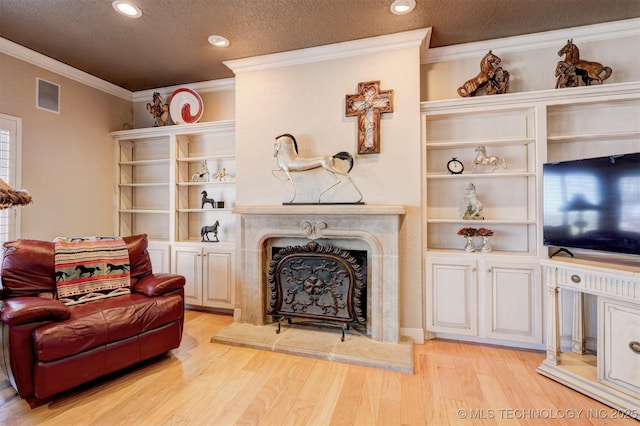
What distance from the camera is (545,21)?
258cm

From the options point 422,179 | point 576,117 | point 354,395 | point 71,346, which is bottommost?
point 354,395

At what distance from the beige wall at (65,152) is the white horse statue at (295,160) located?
8.24 feet

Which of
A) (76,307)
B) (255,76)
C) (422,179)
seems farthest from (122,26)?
(422,179)

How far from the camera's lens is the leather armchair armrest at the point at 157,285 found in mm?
2475

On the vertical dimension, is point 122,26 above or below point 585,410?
above

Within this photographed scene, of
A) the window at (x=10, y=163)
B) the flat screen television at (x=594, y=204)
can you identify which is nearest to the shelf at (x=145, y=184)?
the window at (x=10, y=163)

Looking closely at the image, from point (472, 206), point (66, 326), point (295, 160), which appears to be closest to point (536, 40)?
point (472, 206)

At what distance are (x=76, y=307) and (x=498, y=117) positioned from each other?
393cm

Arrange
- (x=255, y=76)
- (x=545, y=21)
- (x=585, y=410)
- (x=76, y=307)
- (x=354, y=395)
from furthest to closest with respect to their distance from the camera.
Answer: (x=255, y=76) → (x=545, y=21) → (x=76, y=307) → (x=354, y=395) → (x=585, y=410)

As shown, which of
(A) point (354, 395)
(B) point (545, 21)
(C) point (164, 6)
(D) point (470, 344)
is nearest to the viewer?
(A) point (354, 395)

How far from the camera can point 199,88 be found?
3861 mm

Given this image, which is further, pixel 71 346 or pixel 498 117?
pixel 498 117

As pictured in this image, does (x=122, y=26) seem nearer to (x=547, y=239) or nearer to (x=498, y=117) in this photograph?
(x=498, y=117)

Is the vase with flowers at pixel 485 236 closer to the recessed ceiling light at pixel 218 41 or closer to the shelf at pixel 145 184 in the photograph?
the recessed ceiling light at pixel 218 41
